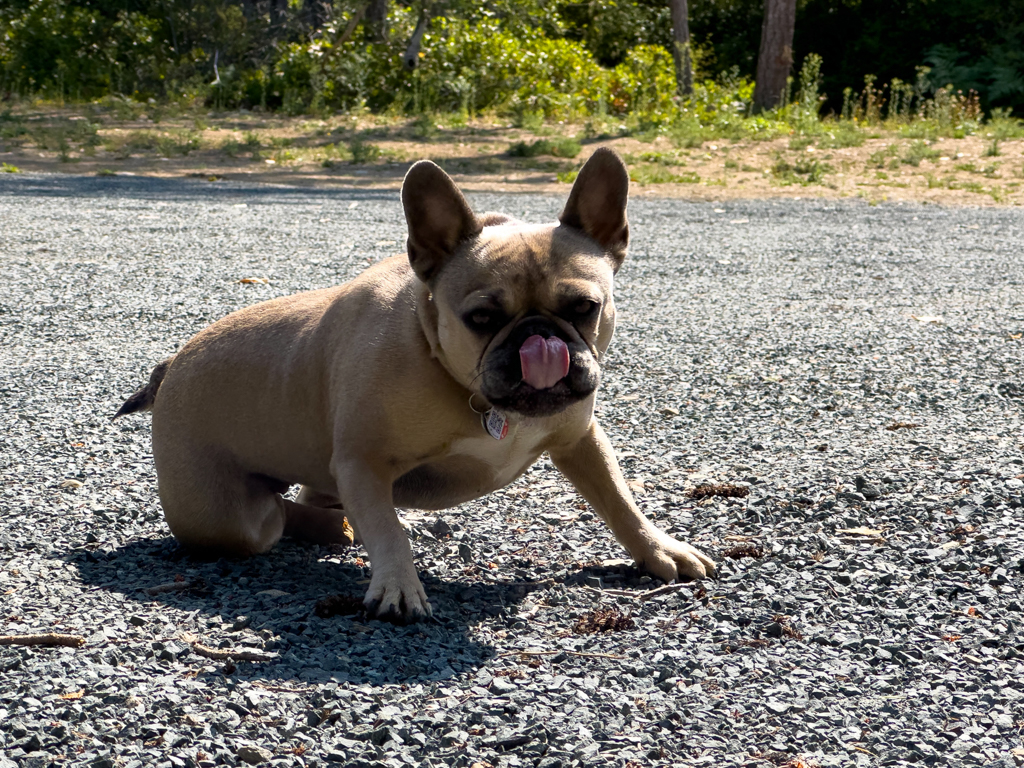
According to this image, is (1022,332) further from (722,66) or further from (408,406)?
(722,66)

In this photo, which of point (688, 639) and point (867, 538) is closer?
point (688, 639)

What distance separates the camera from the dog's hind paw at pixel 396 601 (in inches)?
119

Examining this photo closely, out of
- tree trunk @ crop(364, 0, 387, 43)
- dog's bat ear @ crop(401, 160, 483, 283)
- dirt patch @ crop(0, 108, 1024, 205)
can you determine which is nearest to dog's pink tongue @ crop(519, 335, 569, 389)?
dog's bat ear @ crop(401, 160, 483, 283)

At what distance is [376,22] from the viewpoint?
22.4 meters

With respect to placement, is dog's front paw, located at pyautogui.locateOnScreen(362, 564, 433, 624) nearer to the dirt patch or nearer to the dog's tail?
the dog's tail

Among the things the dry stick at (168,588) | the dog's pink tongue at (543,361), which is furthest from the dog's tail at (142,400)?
the dog's pink tongue at (543,361)

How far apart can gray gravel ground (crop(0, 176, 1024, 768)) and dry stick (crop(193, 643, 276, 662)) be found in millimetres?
34

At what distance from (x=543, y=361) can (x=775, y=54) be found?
763 inches

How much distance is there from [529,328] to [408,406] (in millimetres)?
442

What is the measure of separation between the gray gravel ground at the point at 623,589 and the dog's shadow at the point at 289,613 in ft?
0.04

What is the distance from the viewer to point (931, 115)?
20.2m

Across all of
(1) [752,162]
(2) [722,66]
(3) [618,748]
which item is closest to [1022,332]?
(3) [618,748]

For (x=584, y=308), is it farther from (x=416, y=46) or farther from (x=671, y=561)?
(x=416, y=46)

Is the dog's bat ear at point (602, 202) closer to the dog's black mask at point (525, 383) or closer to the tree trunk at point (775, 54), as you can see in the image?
the dog's black mask at point (525, 383)
